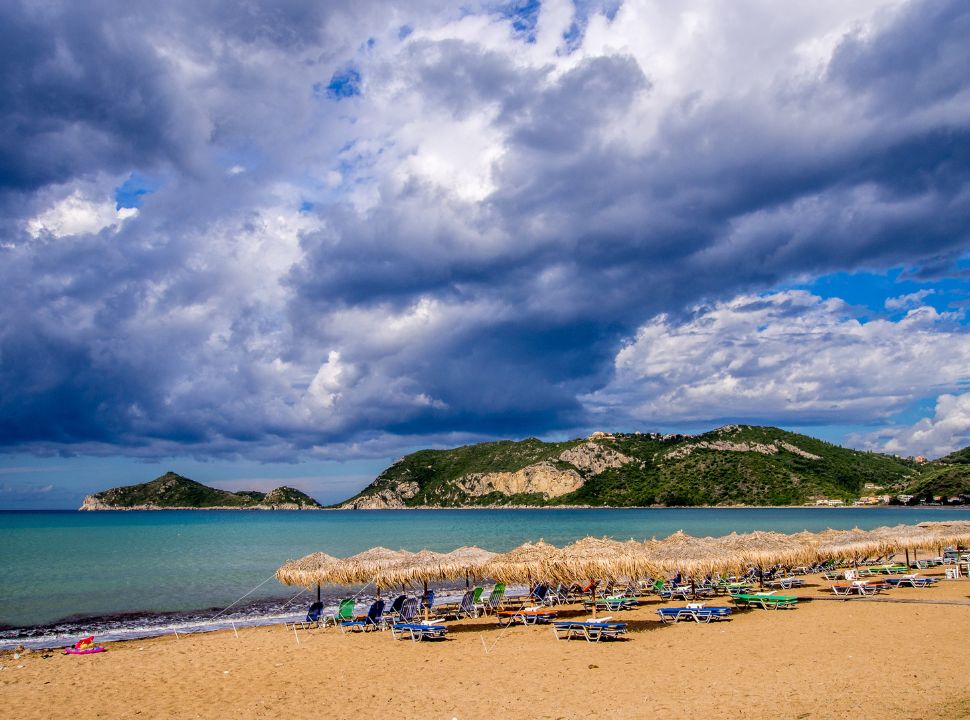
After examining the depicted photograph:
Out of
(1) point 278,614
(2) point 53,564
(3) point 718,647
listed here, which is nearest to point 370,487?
(2) point 53,564

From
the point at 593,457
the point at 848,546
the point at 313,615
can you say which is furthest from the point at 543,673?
the point at 593,457

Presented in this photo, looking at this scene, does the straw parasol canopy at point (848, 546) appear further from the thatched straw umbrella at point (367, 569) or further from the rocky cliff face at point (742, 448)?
the rocky cliff face at point (742, 448)

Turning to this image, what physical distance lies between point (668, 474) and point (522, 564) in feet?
368

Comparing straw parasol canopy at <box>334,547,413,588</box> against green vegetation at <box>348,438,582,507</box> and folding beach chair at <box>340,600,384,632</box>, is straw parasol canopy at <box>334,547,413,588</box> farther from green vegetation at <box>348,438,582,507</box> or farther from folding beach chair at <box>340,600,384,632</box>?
green vegetation at <box>348,438,582,507</box>

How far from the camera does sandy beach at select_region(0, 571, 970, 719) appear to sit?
850 cm

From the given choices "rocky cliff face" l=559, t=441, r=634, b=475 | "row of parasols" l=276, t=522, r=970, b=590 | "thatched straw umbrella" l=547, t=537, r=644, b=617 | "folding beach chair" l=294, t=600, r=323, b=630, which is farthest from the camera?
"rocky cliff face" l=559, t=441, r=634, b=475

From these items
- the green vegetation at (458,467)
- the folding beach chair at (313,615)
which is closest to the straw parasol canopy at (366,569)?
the folding beach chair at (313,615)

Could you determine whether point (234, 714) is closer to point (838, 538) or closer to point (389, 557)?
point (389, 557)

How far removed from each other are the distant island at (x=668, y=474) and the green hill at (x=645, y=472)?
224 millimetres

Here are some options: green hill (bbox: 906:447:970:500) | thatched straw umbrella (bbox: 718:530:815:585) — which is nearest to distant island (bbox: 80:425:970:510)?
green hill (bbox: 906:447:970:500)

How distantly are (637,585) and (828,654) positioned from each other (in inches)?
369

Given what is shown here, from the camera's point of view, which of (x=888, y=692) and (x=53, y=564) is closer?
(x=888, y=692)

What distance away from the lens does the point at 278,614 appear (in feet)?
66.7

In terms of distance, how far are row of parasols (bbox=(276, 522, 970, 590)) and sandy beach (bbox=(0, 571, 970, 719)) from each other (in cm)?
123
